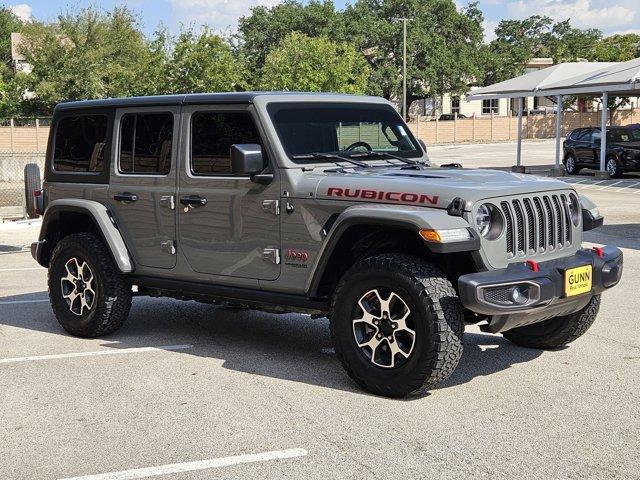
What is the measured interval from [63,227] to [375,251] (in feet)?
10.4

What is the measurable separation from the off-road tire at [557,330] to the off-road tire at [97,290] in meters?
2.96

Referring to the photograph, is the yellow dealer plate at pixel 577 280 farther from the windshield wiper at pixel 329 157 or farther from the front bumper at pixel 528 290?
the windshield wiper at pixel 329 157

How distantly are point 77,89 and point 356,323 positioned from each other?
51902 millimetres

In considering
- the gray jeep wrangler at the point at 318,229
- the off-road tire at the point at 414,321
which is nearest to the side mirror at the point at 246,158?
the gray jeep wrangler at the point at 318,229

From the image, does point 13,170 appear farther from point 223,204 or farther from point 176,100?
point 223,204

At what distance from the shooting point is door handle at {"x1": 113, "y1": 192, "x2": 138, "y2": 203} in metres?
7.17

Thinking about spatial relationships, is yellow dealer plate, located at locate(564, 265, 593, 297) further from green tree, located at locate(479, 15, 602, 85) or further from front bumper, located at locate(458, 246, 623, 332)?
green tree, located at locate(479, 15, 602, 85)

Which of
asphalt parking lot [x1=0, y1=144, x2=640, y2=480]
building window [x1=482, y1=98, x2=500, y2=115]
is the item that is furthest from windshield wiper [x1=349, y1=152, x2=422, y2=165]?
building window [x1=482, y1=98, x2=500, y2=115]

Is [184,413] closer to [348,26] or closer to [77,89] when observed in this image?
[77,89]

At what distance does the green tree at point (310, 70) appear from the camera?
41906 millimetres

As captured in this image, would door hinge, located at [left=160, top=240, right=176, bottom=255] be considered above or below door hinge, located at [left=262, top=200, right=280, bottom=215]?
below

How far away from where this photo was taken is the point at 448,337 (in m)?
5.41

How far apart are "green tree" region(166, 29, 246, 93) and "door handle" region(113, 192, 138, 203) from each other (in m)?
29.2

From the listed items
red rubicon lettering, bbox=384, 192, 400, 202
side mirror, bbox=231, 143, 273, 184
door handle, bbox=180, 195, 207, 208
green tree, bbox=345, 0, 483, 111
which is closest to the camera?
red rubicon lettering, bbox=384, 192, 400, 202
